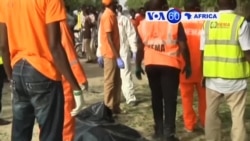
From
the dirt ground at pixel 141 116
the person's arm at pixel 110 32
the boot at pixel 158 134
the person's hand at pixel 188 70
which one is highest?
the person's arm at pixel 110 32

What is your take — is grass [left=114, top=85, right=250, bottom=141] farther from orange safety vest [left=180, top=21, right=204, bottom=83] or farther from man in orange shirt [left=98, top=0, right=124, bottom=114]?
orange safety vest [left=180, top=21, right=204, bottom=83]

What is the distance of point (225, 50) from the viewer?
623 centimetres

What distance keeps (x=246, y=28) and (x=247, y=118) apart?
9.54 feet

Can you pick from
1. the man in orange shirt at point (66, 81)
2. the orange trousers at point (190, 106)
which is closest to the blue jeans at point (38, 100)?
the man in orange shirt at point (66, 81)

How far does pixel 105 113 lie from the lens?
6.10m

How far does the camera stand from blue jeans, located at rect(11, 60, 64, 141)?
14.3 feet

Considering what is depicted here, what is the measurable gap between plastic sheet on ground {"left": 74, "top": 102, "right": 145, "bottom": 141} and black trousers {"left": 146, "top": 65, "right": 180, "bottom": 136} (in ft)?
3.47

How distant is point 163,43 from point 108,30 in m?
1.80

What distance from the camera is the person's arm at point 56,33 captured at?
4270 mm

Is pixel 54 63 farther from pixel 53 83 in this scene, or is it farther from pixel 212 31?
pixel 212 31

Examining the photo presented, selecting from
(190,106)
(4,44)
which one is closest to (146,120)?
(190,106)

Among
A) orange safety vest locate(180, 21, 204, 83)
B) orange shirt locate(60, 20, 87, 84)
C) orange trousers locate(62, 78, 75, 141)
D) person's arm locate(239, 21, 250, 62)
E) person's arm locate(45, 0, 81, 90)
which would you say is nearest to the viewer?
person's arm locate(45, 0, 81, 90)

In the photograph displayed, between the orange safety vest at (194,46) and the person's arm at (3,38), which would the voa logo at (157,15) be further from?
the person's arm at (3,38)

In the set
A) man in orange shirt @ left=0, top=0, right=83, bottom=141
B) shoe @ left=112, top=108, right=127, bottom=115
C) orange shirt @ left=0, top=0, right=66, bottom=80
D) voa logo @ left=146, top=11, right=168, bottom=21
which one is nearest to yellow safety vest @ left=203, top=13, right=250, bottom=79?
voa logo @ left=146, top=11, right=168, bottom=21
